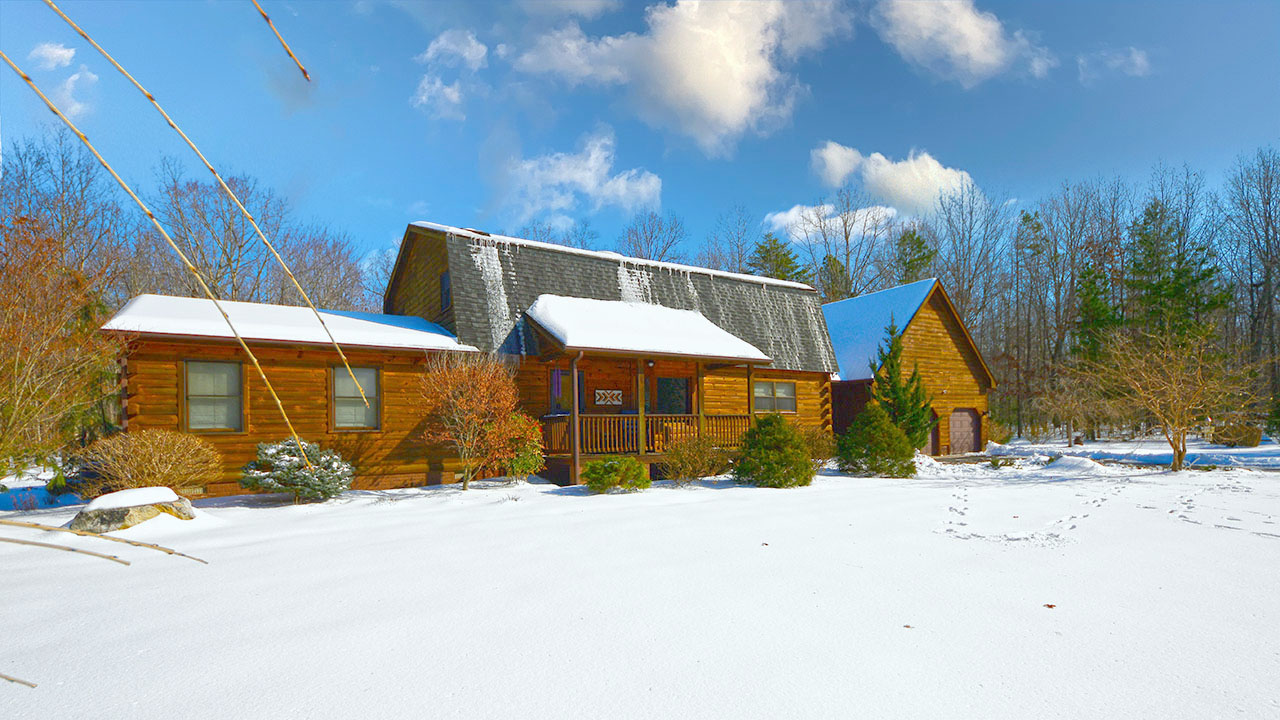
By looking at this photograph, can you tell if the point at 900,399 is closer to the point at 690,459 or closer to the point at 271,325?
the point at 690,459

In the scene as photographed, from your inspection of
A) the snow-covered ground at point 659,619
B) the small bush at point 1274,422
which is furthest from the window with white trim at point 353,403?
the small bush at point 1274,422

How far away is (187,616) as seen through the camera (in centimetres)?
547

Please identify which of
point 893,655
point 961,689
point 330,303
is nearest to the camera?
point 961,689

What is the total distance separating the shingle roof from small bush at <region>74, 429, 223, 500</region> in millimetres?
5613

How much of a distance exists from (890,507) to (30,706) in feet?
32.7

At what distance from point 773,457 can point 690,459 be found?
173 centimetres

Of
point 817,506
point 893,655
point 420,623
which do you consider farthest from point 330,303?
point 893,655

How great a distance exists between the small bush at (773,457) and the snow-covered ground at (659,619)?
3839 mm

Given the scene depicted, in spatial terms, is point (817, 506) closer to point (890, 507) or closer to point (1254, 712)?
point (890, 507)

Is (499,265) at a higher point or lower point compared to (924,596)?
higher

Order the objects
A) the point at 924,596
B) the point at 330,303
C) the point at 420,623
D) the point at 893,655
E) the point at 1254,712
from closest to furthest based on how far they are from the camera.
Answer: the point at 1254,712, the point at 893,655, the point at 420,623, the point at 924,596, the point at 330,303

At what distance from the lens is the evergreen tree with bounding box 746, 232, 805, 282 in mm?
38000

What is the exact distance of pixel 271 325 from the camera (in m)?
13.1

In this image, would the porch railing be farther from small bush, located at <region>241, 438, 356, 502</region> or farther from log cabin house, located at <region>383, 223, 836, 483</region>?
small bush, located at <region>241, 438, 356, 502</region>
